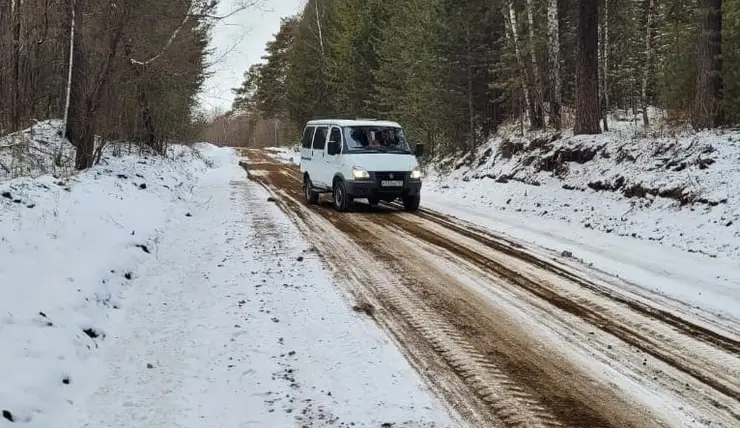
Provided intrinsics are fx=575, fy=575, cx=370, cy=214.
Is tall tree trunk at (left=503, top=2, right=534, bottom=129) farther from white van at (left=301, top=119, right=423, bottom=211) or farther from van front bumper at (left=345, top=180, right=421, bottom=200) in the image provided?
van front bumper at (left=345, top=180, right=421, bottom=200)

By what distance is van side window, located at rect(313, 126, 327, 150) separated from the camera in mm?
14641

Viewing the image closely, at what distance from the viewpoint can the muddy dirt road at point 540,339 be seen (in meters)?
3.97

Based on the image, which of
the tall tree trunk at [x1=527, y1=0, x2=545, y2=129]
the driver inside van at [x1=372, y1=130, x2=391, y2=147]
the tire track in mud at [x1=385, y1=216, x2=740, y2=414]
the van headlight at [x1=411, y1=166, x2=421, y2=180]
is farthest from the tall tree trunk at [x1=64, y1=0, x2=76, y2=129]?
the tall tree trunk at [x1=527, y1=0, x2=545, y2=129]

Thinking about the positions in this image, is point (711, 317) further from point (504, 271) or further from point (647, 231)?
point (647, 231)

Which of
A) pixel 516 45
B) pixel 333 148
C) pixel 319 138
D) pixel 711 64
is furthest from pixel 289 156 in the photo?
pixel 711 64

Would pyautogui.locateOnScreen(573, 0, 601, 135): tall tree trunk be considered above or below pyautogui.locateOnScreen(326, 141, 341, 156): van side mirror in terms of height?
above

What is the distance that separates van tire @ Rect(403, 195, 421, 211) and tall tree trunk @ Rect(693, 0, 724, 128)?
20.8 ft

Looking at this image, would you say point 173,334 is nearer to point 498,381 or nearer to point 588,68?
point 498,381

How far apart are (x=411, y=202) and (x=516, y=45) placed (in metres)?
7.83

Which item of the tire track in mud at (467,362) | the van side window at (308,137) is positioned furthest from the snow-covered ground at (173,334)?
the van side window at (308,137)

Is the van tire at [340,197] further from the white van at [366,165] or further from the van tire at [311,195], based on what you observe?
the van tire at [311,195]

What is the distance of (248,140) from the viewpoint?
319ft

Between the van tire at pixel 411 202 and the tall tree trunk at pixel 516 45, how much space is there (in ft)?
24.4

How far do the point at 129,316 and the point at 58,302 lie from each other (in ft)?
2.14
